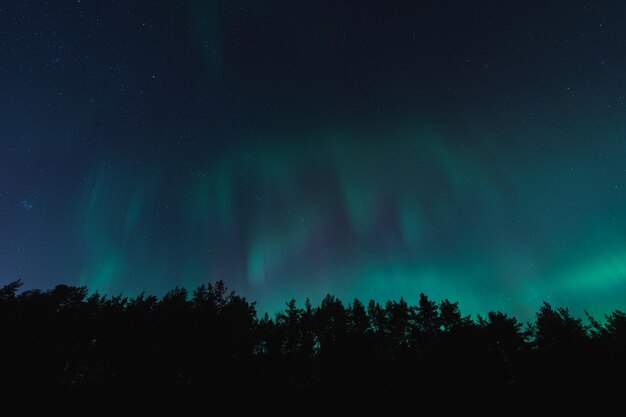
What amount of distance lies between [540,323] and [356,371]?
33393 millimetres

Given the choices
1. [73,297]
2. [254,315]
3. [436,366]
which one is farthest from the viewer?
[254,315]

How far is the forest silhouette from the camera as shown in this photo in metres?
34.9

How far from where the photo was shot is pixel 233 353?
39625 mm

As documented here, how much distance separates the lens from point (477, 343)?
124 ft

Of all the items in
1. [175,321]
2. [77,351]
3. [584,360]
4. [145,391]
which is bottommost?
[145,391]

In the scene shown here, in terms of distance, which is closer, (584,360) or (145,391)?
(145,391)

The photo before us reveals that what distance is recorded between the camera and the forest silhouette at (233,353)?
34875 mm

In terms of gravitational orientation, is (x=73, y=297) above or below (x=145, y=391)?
above

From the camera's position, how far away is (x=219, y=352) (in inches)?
1496

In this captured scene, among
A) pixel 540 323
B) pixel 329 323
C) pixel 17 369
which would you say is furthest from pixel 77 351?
pixel 540 323

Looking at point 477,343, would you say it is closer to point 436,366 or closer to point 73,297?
point 436,366

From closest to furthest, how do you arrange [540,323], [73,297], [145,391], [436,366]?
[145,391] → [436,366] → [73,297] → [540,323]

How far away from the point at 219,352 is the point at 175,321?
674 cm

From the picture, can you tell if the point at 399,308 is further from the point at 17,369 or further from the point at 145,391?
the point at 17,369
